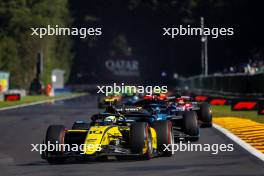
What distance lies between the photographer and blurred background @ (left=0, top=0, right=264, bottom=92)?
286 ft

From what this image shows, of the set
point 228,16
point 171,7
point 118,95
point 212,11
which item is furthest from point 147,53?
point 118,95

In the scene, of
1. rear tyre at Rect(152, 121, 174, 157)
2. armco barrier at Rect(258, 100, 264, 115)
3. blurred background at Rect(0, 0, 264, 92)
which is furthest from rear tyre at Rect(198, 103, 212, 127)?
blurred background at Rect(0, 0, 264, 92)

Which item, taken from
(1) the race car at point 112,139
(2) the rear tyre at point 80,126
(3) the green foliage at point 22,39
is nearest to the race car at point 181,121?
(2) the rear tyre at point 80,126

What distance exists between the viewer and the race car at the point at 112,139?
1556 centimetres

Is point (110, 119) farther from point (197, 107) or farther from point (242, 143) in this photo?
point (197, 107)

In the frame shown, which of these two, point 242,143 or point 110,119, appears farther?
point 242,143

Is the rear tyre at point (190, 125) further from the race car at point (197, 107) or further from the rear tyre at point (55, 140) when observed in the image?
the rear tyre at point (55, 140)

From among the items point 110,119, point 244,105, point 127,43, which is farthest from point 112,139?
point 127,43

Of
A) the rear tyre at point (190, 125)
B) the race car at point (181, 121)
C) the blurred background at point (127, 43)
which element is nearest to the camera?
the race car at point (181, 121)

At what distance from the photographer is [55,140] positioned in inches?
617

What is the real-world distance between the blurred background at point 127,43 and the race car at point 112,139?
146 feet

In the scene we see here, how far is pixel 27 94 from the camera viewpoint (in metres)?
85.4

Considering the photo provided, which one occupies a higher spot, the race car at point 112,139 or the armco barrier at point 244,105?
the armco barrier at point 244,105

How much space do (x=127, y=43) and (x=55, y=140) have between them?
134 meters
